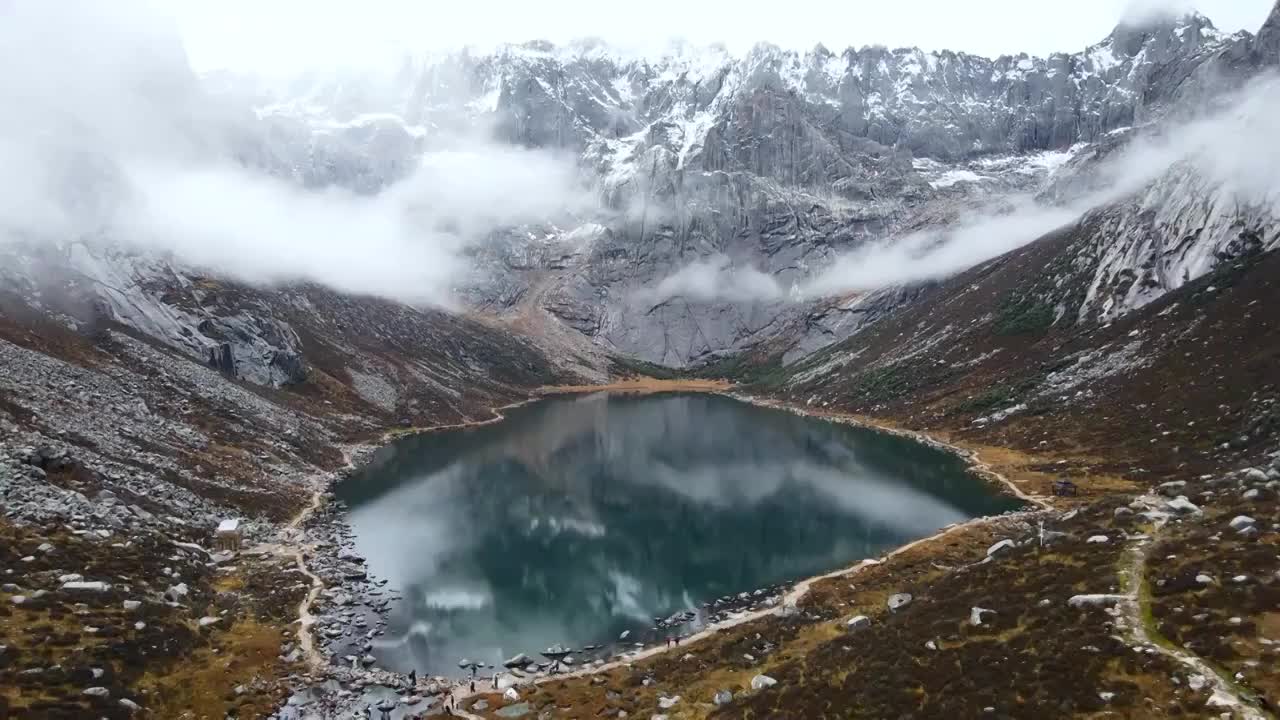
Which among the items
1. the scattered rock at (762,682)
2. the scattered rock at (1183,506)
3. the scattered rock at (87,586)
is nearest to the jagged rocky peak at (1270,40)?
the scattered rock at (1183,506)

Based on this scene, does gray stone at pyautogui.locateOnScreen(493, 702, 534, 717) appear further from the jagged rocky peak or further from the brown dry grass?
the jagged rocky peak

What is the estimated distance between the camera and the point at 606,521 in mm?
78875

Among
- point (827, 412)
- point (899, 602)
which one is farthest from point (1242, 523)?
point (827, 412)

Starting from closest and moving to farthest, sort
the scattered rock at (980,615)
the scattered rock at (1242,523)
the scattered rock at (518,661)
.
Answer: the scattered rock at (980,615), the scattered rock at (1242,523), the scattered rock at (518,661)

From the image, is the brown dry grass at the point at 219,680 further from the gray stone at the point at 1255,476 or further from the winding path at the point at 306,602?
the gray stone at the point at 1255,476

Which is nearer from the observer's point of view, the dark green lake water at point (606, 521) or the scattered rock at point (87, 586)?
the scattered rock at point (87, 586)

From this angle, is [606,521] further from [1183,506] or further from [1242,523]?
[1242,523]

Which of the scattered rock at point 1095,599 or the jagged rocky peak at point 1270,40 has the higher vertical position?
the jagged rocky peak at point 1270,40

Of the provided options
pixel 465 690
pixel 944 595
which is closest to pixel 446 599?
pixel 465 690

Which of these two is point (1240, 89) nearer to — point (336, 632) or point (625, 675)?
point (625, 675)

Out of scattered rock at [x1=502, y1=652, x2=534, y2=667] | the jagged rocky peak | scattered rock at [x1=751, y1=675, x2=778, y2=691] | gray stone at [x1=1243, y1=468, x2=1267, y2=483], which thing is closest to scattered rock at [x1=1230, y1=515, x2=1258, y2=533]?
gray stone at [x1=1243, y1=468, x2=1267, y2=483]

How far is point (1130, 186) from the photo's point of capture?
17325 cm

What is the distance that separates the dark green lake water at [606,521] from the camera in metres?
50.4

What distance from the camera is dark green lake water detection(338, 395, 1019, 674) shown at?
5041cm
